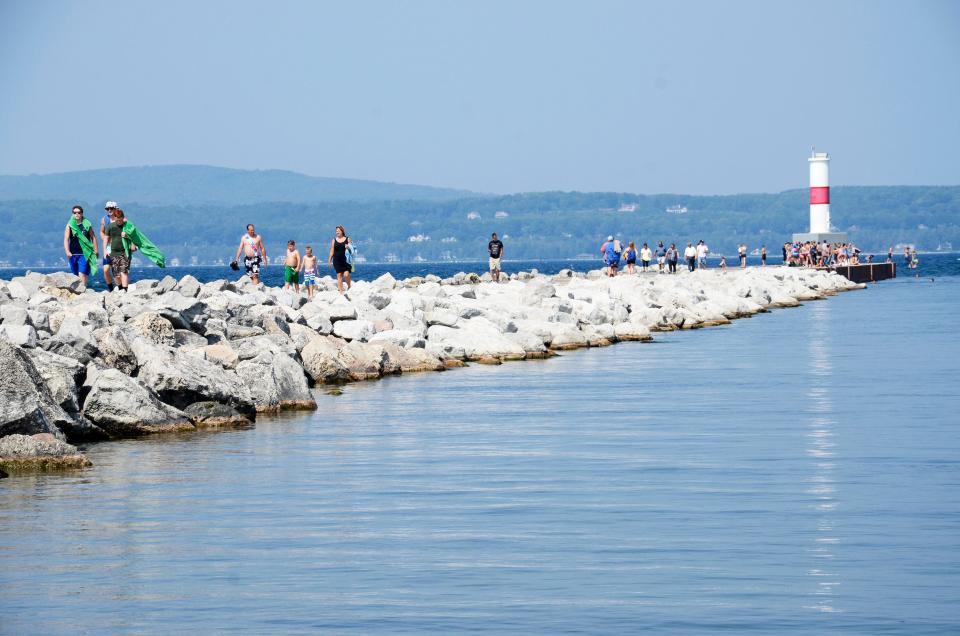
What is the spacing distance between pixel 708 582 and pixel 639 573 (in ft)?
1.45

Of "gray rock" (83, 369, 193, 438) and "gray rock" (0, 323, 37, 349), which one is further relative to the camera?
"gray rock" (0, 323, 37, 349)

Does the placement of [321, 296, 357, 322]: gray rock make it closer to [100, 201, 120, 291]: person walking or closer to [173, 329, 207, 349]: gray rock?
[100, 201, 120, 291]: person walking

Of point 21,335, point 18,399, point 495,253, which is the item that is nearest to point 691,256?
point 495,253

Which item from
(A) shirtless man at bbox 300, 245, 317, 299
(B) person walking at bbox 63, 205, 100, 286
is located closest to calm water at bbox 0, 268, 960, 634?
(B) person walking at bbox 63, 205, 100, 286

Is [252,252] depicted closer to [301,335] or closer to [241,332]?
[301,335]

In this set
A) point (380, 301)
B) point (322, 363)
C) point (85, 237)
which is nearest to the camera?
point (322, 363)

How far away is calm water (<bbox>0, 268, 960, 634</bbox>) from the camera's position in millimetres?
8094

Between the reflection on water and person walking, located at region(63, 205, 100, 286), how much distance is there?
35.5 ft

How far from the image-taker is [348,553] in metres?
9.52

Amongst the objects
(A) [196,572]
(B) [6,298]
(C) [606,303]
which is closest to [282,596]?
(A) [196,572]

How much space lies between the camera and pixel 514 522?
10.5m

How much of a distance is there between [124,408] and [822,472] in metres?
7.03

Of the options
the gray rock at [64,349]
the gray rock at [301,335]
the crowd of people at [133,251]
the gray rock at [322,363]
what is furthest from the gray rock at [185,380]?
the gray rock at [301,335]

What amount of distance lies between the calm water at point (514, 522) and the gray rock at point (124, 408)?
0.37 metres
